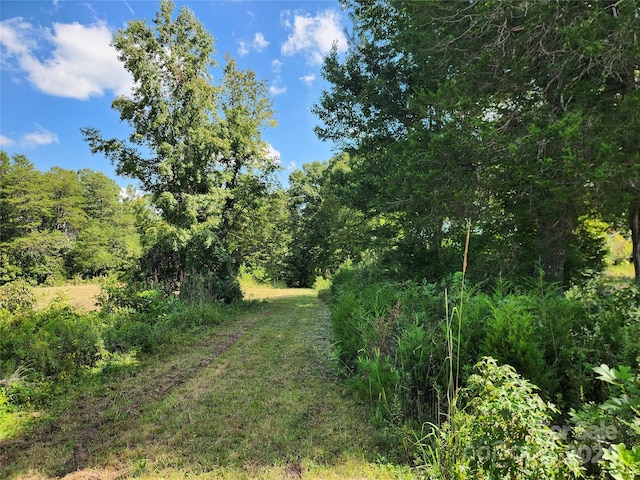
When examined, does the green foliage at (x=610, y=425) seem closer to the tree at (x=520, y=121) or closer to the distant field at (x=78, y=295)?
the tree at (x=520, y=121)

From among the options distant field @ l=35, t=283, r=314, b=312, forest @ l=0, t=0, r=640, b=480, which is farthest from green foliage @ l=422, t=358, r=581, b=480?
distant field @ l=35, t=283, r=314, b=312

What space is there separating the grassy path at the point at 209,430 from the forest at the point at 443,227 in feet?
1.47

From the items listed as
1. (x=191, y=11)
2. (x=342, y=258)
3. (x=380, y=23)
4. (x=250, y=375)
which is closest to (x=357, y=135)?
(x=380, y=23)

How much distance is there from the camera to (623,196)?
4711 mm

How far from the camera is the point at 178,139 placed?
36.6 ft

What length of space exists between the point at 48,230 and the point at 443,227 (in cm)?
3327

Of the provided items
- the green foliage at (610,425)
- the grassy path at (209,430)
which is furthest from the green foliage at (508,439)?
the grassy path at (209,430)

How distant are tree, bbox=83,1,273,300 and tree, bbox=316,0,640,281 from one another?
262 inches

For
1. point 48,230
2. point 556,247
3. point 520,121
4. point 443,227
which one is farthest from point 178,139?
point 48,230

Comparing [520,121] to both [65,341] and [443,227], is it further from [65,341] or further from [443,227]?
[65,341]

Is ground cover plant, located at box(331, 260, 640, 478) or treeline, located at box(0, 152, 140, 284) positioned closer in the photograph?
ground cover plant, located at box(331, 260, 640, 478)

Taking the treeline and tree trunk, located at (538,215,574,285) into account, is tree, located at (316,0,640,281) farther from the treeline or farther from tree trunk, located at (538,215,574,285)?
the treeline

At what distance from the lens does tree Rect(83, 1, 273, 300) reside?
10.6 m

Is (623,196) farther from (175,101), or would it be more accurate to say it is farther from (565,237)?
(175,101)
